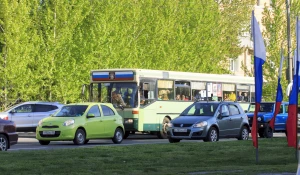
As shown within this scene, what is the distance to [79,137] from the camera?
103 feet

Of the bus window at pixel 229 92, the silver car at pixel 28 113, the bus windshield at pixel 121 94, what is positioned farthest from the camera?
the bus window at pixel 229 92

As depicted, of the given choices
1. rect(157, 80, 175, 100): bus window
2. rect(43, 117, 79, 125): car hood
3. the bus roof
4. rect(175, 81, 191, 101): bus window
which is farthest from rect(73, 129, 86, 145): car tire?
rect(175, 81, 191, 101): bus window

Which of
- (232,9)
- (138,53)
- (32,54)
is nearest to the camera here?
(32,54)

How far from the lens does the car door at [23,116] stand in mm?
40750

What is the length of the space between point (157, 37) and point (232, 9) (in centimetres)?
1937

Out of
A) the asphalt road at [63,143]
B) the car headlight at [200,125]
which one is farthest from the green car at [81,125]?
the car headlight at [200,125]

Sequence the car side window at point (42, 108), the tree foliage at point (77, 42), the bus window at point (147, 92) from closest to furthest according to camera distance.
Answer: the bus window at point (147, 92)
the car side window at point (42, 108)
the tree foliage at point (77, 42)

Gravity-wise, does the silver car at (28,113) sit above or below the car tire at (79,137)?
above

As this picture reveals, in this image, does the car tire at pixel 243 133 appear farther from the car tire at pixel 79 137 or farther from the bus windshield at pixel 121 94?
the car tire at pixel 79 137

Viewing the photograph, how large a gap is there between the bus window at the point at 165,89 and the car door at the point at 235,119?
549 cm

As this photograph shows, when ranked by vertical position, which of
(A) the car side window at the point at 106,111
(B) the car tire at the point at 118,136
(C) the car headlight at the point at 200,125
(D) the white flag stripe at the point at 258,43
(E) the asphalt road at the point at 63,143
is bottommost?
(E) the asphalt road at the point at 63,143

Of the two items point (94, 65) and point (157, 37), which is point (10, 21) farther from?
point (157, 37)

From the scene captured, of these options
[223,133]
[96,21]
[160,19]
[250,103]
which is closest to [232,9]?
[160,19]

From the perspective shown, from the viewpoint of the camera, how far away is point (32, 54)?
157 ft
